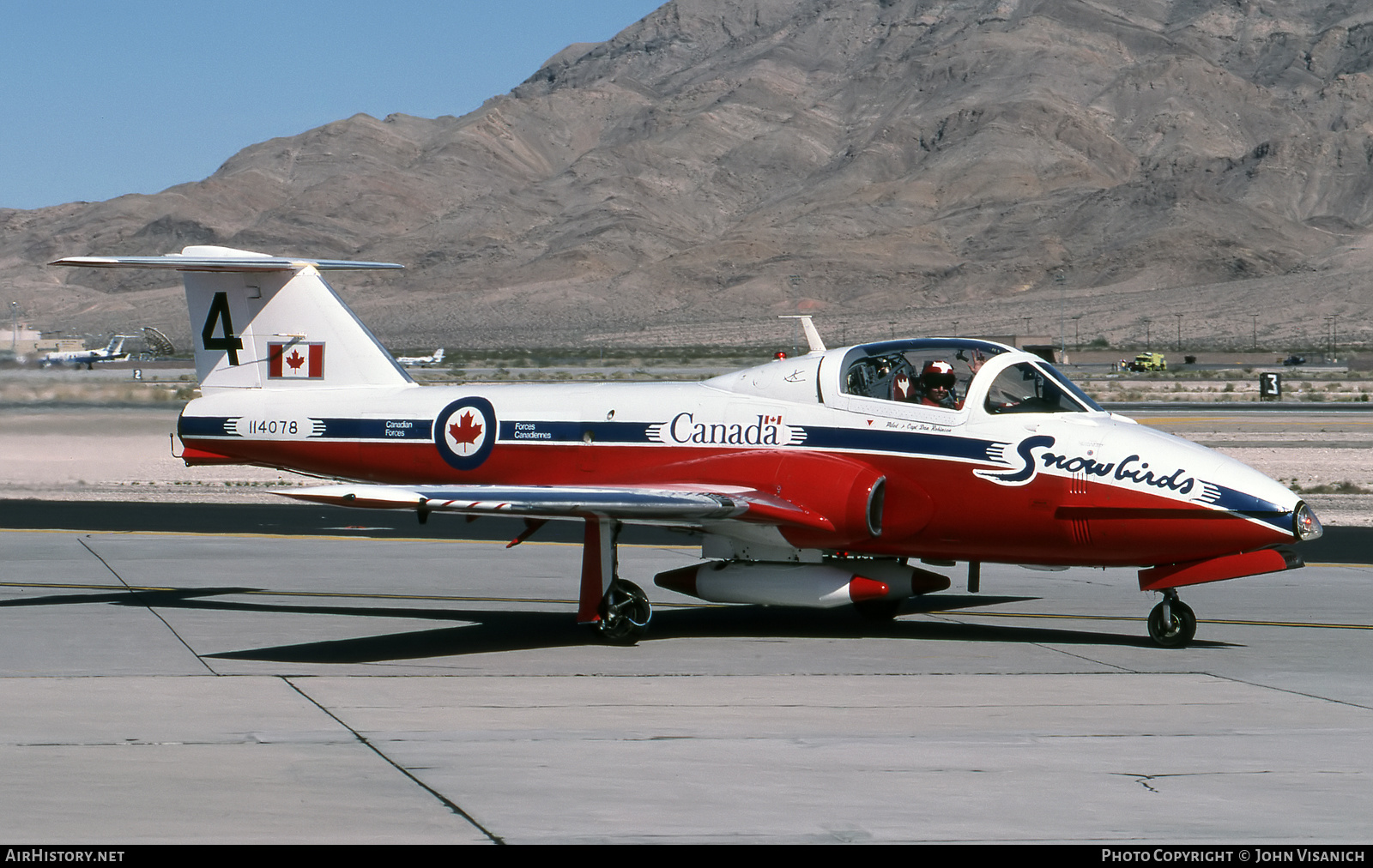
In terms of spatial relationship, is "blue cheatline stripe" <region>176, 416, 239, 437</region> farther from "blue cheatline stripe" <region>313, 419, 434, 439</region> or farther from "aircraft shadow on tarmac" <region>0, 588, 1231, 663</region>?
"aircraft shadow on tarmac" <region>0, 588, 1231, 663</region>

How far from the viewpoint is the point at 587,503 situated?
46.8ft

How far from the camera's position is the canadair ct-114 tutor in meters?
14.3

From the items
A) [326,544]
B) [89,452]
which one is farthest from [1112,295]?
[326,544]

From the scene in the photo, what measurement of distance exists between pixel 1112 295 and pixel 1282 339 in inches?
1026

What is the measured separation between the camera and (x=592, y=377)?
3460 inches

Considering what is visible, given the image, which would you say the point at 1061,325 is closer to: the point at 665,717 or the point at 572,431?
the point at 572,431

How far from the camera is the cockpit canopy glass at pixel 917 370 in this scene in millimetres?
15078

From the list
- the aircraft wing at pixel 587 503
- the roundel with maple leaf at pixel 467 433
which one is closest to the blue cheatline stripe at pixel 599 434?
the roundel with maple leaf at pixel 467 433

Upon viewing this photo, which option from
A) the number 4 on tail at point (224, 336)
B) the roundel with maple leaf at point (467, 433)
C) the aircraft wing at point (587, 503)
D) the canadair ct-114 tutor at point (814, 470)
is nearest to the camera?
the aircraft wing at point (587, 503)

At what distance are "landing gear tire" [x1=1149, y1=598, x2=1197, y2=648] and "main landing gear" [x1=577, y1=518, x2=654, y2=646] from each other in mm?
4637

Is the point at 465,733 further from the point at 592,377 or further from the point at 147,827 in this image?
the point at 592,377

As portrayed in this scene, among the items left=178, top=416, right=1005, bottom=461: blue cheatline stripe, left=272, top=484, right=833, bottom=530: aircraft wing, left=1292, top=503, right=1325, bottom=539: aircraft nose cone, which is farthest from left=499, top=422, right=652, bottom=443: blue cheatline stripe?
left=1292, top=503, right=1325, bottom=539: aircraft nose cone

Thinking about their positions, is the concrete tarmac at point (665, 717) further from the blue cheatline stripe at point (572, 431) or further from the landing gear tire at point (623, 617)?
the blue cheatline stripe at point (572, 431)

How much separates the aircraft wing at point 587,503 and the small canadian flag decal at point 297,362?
328cm
